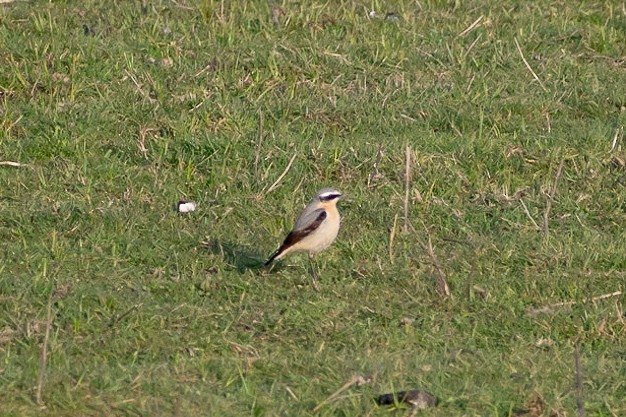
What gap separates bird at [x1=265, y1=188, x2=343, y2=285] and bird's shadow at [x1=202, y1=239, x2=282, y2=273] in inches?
3.4

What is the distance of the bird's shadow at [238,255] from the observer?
345 inches

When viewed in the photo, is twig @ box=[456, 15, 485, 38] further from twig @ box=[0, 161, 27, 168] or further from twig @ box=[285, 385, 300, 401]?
twig @ box=[285, 385, 300, 401]

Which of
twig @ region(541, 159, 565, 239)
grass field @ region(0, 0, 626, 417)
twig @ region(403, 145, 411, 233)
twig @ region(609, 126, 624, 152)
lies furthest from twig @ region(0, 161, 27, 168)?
twig @ region(609, 126, 624, 152)

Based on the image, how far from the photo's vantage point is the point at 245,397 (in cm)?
701

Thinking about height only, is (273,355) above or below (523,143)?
above

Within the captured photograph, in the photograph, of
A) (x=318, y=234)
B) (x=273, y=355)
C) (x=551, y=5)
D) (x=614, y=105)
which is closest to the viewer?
(x=273, y=355)

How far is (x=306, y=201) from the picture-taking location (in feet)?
32.5

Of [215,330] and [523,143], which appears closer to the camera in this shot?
[215,330]

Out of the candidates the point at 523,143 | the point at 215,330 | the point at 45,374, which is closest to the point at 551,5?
the point at 523,143

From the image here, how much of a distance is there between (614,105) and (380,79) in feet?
6.18

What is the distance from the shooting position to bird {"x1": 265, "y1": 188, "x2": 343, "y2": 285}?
863 centimetres

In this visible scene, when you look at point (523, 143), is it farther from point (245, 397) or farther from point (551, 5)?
point (245, 397)

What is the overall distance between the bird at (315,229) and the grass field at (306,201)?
16 centimetres

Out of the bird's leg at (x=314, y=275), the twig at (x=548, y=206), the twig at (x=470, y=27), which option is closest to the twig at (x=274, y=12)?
the twig at (x=470, y=27)
